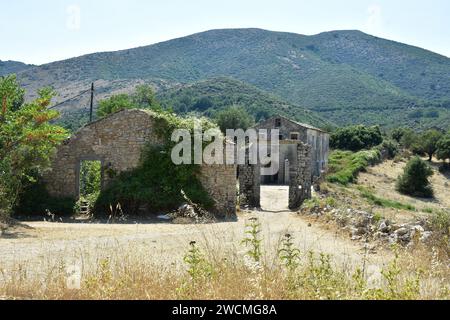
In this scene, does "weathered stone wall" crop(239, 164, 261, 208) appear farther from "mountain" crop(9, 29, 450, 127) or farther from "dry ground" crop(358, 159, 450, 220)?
"mountain" crop(9, 29, 450, 127)

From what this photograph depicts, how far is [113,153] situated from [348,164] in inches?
1234

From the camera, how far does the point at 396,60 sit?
147250 mm

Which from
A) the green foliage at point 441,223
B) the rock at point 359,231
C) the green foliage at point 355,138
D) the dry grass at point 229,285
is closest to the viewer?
the dry grass at point 229,285

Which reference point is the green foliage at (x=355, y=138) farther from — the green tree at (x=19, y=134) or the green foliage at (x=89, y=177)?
the green tree at (x=19, y=134)

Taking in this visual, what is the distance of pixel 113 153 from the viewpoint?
15875 mm

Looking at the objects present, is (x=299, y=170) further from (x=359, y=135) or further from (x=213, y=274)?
(x=359, y=135)

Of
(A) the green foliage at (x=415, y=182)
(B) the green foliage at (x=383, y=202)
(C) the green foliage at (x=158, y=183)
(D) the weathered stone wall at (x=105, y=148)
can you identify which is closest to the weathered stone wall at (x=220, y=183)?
(C) the green foliage at (x=158, y=183)

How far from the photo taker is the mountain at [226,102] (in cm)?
7344

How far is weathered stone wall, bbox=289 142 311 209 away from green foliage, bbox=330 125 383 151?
116 ft

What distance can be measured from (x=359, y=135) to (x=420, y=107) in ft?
176

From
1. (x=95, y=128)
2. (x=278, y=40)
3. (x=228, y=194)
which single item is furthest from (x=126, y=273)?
(x=278, y=40)

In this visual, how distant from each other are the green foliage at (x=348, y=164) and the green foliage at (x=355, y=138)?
2.10 m

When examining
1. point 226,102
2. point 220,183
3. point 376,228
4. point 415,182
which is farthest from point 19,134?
point 226,102

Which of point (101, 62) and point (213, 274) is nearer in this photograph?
point (213, 274)
